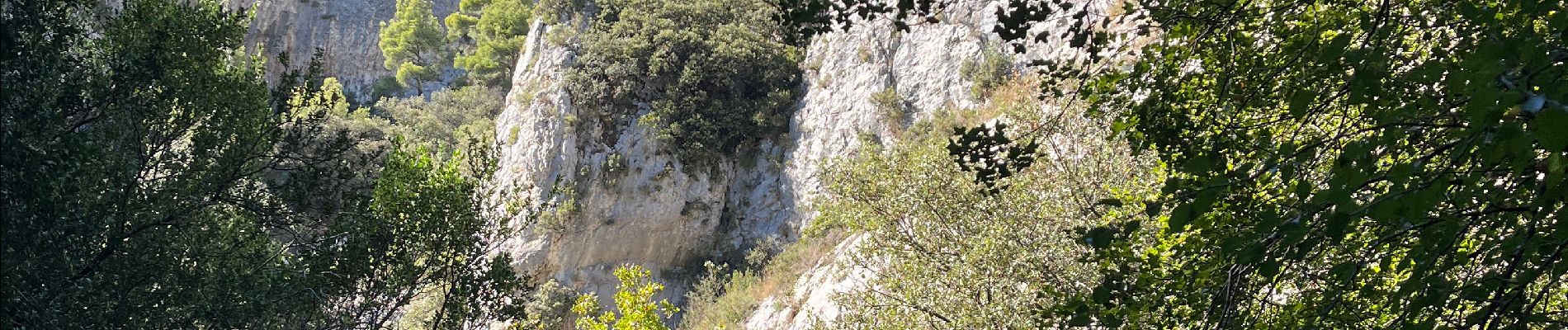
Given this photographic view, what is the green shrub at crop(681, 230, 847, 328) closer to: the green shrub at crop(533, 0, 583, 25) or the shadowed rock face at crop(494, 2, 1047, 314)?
the shadowed rock face at crop(494, 2, 1047, 314)

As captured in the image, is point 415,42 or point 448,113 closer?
point 448,113

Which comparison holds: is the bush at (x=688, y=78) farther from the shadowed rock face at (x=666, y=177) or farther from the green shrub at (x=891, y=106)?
the green shrub at (x=891, y=106)

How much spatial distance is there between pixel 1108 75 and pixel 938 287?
6.34 metres

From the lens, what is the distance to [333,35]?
4347cm

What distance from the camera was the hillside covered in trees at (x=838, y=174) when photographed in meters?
2.46

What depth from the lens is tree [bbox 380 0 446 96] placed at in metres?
41.2

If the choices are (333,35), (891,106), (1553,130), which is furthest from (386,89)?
(1553,130)

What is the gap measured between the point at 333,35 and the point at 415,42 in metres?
4.65

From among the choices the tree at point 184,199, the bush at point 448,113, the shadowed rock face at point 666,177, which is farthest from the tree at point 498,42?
the tree at point 184,199

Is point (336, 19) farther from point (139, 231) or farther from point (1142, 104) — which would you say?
A: point (1142, 104)

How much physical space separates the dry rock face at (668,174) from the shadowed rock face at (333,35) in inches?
862

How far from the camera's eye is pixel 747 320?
18750 mm

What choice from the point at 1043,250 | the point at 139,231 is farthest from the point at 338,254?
the point at 1043,250

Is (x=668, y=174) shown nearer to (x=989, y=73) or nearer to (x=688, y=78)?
(x=688, y=78)
